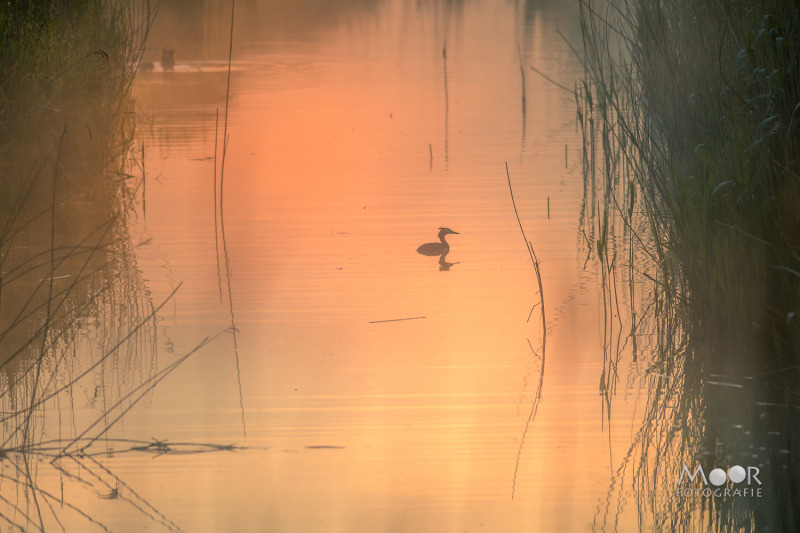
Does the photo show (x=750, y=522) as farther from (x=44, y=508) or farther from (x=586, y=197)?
(x=586, y=197)

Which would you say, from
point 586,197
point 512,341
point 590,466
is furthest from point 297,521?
point 586,197

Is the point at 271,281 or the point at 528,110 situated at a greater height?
the point at 528,110

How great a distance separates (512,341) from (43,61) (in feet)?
12.5

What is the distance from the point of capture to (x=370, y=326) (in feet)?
16.3

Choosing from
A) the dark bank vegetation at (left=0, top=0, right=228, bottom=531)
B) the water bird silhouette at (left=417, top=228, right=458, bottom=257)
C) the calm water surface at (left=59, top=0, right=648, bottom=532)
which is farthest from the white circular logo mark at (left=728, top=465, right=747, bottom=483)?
the water bird silhouette at (left=417, top=228, right=458, bottom=257)

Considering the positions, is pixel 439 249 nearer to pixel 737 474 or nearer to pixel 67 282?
pixel 67 282

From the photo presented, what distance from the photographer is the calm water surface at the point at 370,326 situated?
3324 mm

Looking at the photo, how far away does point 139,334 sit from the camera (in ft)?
16.0
